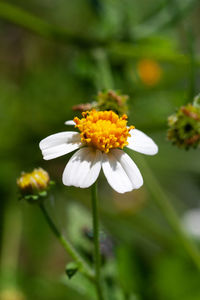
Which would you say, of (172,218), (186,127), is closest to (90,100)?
(172,218)

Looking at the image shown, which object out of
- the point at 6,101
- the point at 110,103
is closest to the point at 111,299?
the point at 110,103

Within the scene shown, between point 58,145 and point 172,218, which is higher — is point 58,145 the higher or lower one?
the higher one

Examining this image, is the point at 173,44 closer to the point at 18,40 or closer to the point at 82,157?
the point at 18,40

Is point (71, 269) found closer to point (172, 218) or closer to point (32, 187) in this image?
point (32, 187)

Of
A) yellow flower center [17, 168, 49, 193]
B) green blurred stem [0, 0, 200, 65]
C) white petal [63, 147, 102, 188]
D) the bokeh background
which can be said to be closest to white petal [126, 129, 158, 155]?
white petal [63, 147, 102, 188]

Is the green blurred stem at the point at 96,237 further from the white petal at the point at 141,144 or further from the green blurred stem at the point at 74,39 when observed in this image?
the green blurred stem at the point at 74,39

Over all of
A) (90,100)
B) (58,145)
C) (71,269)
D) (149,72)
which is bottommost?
(71,269)
